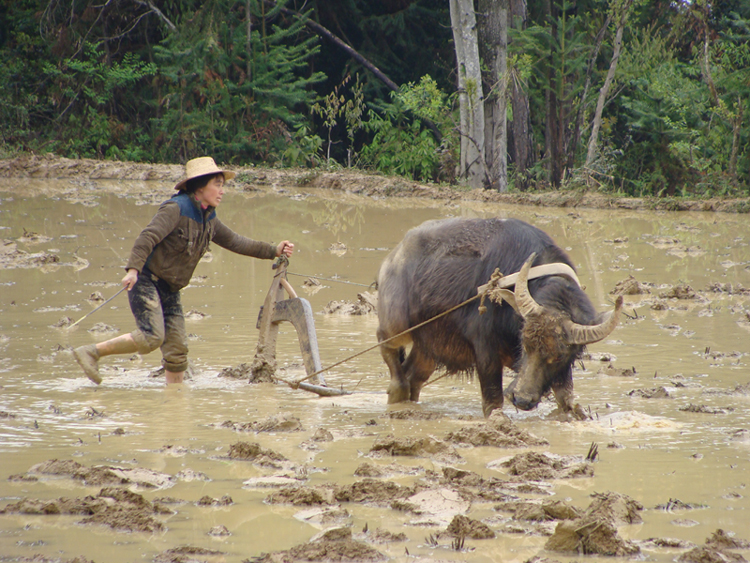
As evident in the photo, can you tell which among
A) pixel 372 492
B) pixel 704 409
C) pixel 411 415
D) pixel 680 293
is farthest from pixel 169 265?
pixel 680 293

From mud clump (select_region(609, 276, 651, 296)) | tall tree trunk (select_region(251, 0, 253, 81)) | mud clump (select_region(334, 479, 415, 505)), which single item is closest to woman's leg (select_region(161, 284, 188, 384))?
mud clump (select_region(334, 479, 415, 505))

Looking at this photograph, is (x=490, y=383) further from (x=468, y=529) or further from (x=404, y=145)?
(x=404, y=145)

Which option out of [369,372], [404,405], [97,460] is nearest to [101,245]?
[369,372]

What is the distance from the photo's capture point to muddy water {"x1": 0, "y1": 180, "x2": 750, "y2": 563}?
3150 millimetres

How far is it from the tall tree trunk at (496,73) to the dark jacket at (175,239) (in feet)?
44.1

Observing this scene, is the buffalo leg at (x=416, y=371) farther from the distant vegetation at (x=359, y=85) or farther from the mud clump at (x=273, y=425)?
the distant vegetation at (x=359, y=85)

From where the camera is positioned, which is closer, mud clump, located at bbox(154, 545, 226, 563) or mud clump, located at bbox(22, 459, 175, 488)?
mud clump, located at bbox(154, 545, 226, 563)

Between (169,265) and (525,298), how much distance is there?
7.90 ft

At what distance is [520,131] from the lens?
66.3ft

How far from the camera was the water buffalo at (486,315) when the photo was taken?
4.73 meters

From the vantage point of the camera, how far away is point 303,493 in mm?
3416

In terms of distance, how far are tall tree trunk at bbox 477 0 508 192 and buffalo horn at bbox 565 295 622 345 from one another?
1414 cm

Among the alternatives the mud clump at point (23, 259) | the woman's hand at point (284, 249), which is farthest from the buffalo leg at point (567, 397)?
the mud clump at point (23, 259)

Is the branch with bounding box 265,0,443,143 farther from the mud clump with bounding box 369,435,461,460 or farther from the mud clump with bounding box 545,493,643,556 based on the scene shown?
the mud clump with bounding box 545,493,643,556
